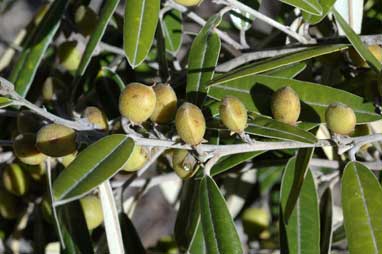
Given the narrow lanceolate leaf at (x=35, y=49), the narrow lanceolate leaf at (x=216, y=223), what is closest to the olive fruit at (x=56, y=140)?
the narrow lanceolate leaf at (x=216, y=223)

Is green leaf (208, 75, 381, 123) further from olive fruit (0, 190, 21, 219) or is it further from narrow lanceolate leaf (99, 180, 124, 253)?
olive fruit (0, 190, 21, 219)

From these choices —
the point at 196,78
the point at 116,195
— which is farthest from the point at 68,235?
the point at 196,78

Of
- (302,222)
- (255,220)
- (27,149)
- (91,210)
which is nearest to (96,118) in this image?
(27,149)

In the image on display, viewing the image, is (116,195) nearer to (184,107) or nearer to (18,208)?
(18,208)

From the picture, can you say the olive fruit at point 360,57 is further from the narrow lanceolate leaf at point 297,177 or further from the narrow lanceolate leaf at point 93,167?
the narrow lanceolate leaf at point 93,167

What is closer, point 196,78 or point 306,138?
point 306,138

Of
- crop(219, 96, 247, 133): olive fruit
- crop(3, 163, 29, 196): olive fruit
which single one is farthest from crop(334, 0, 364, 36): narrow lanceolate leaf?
crop(3, 163, 29, 196): olive fruit

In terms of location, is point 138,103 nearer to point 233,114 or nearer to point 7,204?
point 233,114
